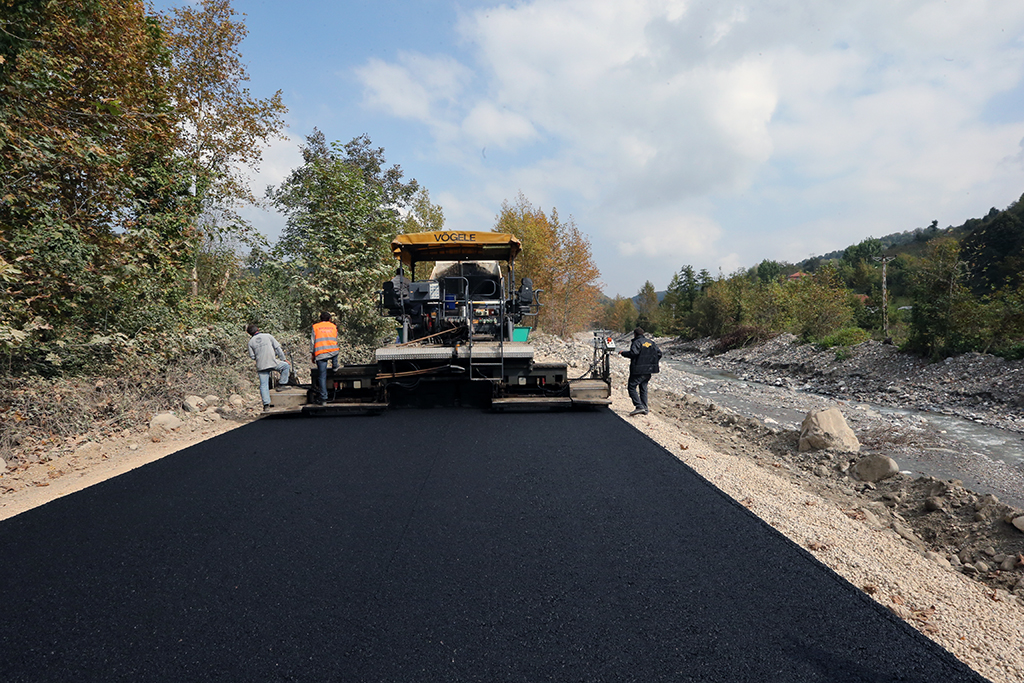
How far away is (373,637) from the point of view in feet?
7.61

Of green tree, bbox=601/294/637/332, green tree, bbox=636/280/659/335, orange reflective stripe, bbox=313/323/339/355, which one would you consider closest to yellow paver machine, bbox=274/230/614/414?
orange reflective stripe, bbox=313/323/339/355

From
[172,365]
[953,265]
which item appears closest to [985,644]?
[172,365]

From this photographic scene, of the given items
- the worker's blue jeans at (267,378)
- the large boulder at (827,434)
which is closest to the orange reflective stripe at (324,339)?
the worker's blue jeans at (267,378)

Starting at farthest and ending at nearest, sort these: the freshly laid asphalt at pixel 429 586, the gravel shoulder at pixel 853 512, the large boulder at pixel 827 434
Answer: the large boulder at pixel 827 434, the gravel shoulder at pixel 853 512, the freshly laid asphalt at pixel 429 586

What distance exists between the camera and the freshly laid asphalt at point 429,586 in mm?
2156

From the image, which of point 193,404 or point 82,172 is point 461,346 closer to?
point 193,404

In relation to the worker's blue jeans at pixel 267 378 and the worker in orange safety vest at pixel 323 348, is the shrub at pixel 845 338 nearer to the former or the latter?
the worker in orange safety vest at pixel 323 348

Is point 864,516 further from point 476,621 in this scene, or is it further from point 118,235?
point 118,235

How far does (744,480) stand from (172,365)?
9038mm

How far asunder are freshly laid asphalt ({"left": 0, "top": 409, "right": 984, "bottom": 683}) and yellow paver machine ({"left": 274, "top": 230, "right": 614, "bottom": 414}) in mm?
2809

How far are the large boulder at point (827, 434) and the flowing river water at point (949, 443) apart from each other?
48.3 inches

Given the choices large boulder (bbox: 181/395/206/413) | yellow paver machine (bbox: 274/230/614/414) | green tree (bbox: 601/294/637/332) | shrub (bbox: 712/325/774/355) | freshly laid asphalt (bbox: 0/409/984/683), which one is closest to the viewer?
freshly laid asphalt (bbox: 0/409/984/683)

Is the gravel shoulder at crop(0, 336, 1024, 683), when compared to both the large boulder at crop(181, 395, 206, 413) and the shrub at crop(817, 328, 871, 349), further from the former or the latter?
the shrub at crop(817, 328, 871, 349)

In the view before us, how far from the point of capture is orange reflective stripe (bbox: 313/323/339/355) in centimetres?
757
